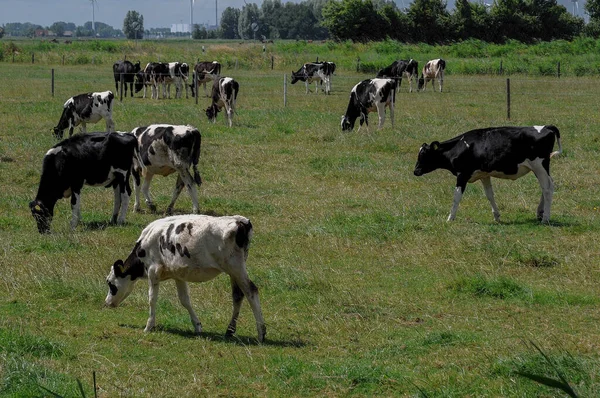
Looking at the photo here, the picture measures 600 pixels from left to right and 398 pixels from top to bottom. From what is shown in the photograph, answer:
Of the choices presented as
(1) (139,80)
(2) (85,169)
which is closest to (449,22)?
(1) (139,80)

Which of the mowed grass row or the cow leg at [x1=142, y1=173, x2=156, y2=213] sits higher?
the cow leg at [x1=142, y1=173, x2=156, y2=213]

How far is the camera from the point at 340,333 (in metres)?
9.45

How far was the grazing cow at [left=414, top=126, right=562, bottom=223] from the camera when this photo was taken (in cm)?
1472

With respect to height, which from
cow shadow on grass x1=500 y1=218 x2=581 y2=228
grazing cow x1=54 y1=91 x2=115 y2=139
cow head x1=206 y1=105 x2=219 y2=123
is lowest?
cow shadow on grass x1=500 y1=218 x2=581 y2=228

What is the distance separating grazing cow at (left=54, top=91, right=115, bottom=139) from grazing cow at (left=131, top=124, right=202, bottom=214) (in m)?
8.62

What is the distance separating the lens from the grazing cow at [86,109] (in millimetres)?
24219

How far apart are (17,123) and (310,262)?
1630 centimetres

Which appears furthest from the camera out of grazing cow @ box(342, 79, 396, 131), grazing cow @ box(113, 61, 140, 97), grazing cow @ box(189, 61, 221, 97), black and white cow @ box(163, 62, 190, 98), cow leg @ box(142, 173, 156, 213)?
grazing cow @ box(189, 61, 221, 97)

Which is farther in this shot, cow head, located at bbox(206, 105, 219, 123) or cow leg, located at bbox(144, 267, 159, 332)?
cow head, located at bbox(206, 105, 219, 123)

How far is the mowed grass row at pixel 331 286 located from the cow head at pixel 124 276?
23cm

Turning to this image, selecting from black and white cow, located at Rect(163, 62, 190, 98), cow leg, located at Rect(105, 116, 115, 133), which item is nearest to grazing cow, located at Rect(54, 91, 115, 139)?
cow leg, located at Rect(105, 116, 115, 133)

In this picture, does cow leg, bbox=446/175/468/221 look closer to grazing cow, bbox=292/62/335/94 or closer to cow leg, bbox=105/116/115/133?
cow leg, bbox=105/116/115/133

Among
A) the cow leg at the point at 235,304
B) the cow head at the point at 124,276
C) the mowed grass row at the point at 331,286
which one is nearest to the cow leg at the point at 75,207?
the mowed grass row at the point at 331,286

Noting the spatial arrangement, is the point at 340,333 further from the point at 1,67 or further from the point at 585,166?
the point at 1,67
